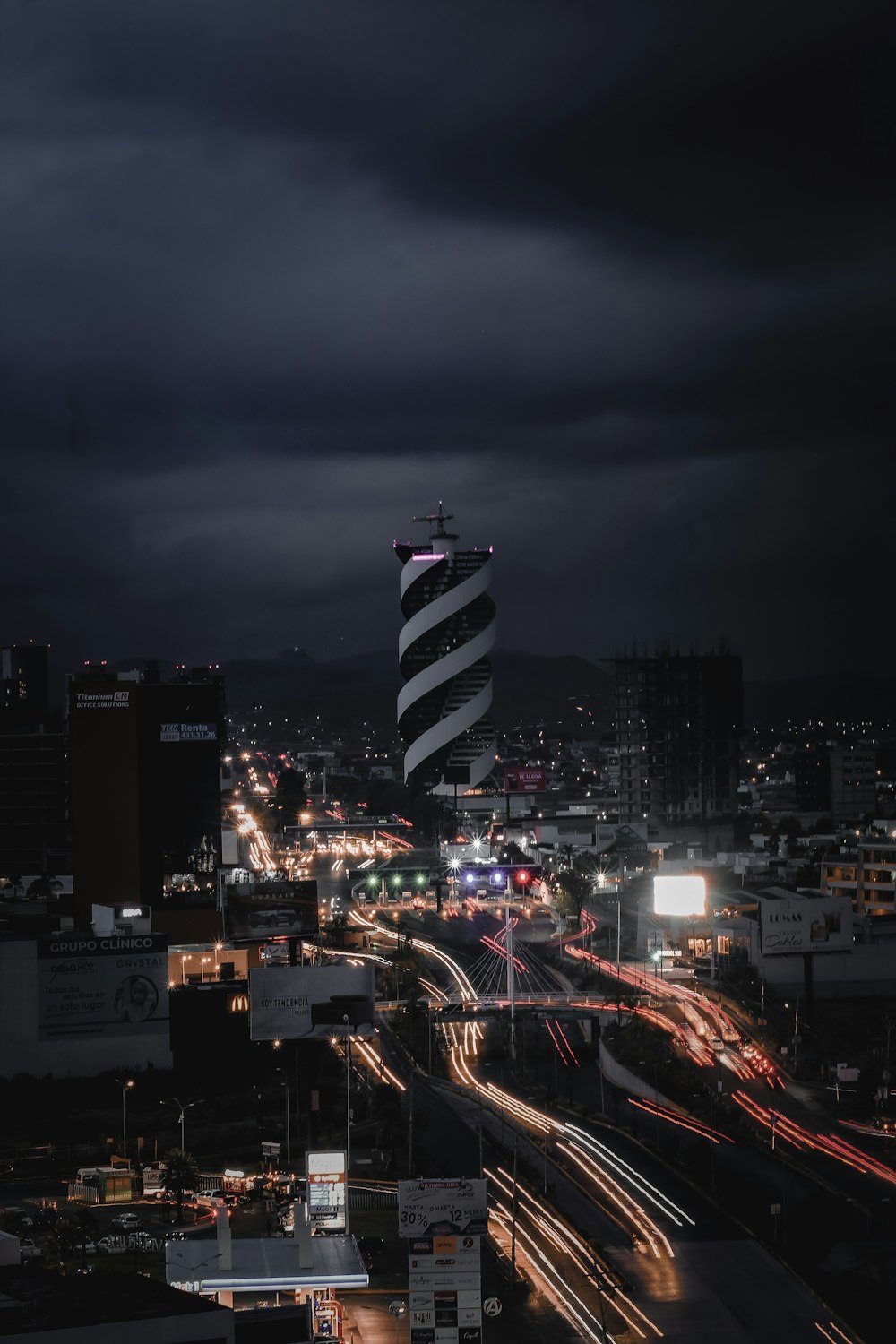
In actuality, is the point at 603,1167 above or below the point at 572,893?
below

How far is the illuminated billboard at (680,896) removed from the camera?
37.8 m

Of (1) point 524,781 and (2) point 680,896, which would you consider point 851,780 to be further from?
(2) point 680,896

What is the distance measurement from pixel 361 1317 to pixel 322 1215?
243 cm

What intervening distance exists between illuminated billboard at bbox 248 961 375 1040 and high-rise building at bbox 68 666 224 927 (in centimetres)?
1417

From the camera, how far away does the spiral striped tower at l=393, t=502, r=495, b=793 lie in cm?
7556

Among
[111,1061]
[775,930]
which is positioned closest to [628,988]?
[775,930]

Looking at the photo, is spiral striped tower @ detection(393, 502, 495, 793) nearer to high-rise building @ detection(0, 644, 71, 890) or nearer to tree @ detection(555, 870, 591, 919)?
high-rise building @ detection(0, 644, 71, 890)

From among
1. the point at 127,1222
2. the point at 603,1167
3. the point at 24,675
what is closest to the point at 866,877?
the point at 603,1167

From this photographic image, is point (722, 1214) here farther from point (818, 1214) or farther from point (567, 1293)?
point (567, 1293)

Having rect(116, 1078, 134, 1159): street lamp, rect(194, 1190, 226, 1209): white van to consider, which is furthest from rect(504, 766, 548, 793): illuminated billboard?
rect(194, 1190, 226, 1209): white van

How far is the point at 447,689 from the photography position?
76.6 meters

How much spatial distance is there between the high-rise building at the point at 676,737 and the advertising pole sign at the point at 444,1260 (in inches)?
2272

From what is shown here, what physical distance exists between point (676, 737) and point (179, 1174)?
53.7 meters

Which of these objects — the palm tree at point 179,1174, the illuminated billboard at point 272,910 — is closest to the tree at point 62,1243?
the palm tree at point 179,1174
